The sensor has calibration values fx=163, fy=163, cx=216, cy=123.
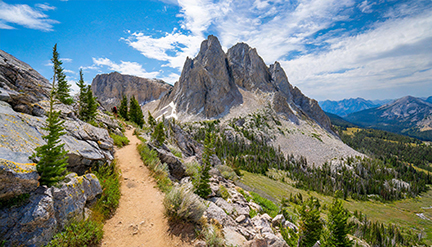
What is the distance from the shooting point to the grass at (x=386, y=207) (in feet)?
165

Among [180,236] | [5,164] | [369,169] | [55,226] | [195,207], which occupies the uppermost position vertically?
[5,164]

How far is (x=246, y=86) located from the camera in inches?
4938

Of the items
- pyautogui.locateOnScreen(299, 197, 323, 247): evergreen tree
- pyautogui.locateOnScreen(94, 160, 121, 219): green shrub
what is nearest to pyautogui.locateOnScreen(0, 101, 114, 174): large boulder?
pyautogui.locateOnScreen(94, 160, 121, 219): green shrub

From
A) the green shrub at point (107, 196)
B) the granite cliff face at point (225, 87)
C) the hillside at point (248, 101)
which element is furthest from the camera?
the granite cliff face at point (225, 87)

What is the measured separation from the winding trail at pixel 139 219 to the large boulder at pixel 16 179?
2788 mm

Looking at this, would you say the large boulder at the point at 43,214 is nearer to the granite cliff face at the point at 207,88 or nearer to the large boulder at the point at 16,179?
the large boulder at the point at 16,179

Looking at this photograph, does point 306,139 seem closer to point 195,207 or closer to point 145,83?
point 195,207

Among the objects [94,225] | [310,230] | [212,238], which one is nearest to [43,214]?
[94,225]

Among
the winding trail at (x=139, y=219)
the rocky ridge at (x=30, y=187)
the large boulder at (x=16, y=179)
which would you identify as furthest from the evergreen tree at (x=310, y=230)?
the large boulder at (x=16, y=179)

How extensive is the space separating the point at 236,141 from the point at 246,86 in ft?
180

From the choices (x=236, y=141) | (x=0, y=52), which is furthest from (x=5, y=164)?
(x=236, y=141)

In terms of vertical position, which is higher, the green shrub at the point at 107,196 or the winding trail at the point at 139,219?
the green shrub at the point at 107,196

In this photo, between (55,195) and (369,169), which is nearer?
(55,195)

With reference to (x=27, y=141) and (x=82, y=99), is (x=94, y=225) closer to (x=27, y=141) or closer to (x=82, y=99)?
(x=27, y=141)
